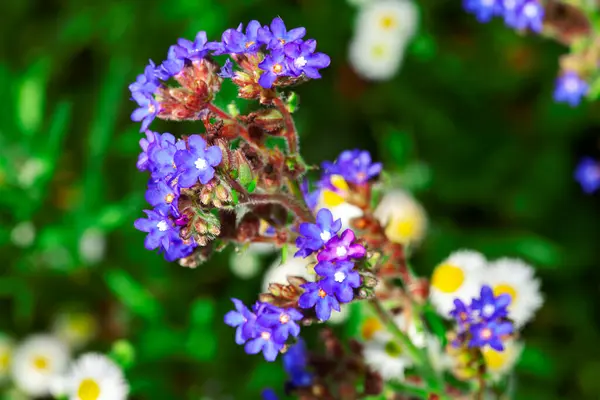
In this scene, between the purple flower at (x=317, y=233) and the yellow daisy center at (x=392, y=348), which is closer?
the purple flower at (x=317, y=233)

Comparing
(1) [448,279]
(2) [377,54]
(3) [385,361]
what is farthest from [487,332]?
(2) [377,54]

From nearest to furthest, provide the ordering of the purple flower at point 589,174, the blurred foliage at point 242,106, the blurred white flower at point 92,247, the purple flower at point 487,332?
the purple flower at point 487,332, the purple flower at point 589,174, the blurred foliage at point 242,106, the blurred white flower at point 92,247

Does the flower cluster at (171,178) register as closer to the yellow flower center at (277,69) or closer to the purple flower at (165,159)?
the purple flower at (165,159)

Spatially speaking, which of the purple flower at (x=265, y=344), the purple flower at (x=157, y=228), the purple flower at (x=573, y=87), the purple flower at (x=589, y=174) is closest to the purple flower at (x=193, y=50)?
the purple flower at (x=157, y=228)

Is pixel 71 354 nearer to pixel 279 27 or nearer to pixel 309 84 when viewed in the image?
pixel 309 84

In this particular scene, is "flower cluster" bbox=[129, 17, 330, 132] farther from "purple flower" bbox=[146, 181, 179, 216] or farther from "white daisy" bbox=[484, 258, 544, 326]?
"white daisy" bbox=[484, 258, 544, 326]

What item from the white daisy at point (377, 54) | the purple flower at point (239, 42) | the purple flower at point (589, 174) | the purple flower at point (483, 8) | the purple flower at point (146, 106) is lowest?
the purple flower at point (146, 106)

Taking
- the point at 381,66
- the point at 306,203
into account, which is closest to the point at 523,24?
the point at 381,66
